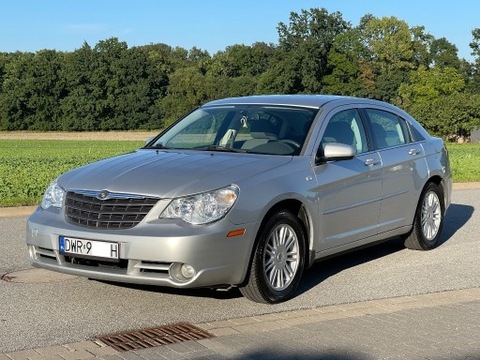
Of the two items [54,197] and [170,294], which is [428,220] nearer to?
[170,294]

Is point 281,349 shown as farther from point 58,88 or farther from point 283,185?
point 58,88

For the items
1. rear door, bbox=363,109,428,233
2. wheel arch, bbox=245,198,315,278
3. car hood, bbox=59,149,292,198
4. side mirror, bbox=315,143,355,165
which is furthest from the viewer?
rear door, bbox=363,109,428,233

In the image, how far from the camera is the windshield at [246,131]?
704 cm

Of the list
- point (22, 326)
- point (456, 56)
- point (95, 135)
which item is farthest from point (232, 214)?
point (456, 56)

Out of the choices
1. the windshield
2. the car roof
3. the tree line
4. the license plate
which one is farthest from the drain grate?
the tree line

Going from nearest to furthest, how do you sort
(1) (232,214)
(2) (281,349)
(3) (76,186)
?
(2) (281,349) < (1) (232,214) < (3) (76,186)

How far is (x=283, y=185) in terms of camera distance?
251 inches

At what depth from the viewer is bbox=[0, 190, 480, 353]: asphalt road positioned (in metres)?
5.65

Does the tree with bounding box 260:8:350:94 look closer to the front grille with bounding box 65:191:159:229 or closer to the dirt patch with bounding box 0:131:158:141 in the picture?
the dirt patch with bounding box 0:131:158:141

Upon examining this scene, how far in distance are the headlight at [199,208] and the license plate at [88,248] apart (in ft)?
1.41

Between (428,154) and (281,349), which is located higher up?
(428,154)

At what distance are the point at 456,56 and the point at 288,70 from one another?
3347cm

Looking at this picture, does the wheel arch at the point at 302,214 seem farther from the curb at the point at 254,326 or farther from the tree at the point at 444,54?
the tree at the point at 444,54

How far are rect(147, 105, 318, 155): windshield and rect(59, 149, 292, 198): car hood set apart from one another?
26 centimetres
